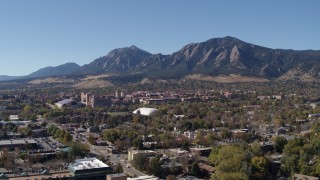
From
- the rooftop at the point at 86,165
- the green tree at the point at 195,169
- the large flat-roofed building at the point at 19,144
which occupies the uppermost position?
the rooftop at the point at 86,165

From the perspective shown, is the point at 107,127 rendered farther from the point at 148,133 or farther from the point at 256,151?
the point at 256,151

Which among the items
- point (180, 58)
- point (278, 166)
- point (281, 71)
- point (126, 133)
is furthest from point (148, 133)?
point (180, 58)

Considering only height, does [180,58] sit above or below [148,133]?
above

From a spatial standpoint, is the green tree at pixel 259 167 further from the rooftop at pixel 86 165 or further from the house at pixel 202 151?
the rooftop at pixel 86 165

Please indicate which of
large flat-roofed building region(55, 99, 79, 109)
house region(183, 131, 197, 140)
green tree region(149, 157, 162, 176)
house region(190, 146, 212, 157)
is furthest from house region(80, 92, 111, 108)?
green tree region(149, 157, 162, 176)

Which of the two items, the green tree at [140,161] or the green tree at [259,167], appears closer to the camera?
the green tree at [259,167]

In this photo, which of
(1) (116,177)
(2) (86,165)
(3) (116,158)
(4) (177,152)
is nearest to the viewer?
(1) (116,177)

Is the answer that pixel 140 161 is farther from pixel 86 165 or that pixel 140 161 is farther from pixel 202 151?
pixel 202 151

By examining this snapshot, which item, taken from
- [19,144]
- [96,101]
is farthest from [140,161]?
[96,101]

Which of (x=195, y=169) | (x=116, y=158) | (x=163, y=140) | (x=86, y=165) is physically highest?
(x=86, y=165)

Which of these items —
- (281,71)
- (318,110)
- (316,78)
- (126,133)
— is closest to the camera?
(126,133)

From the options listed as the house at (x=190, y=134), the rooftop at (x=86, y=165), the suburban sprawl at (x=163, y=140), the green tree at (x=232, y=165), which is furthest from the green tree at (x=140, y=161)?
the house at (x=190, y=134)
